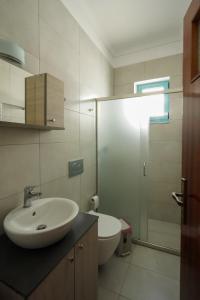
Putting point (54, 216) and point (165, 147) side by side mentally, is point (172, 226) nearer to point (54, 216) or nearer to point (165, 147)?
point (165, 147)

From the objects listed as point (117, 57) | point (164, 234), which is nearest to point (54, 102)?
point (117, 57)

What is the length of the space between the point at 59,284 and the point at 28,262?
18cm

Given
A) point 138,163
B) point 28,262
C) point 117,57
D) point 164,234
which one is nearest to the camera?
point 28,262

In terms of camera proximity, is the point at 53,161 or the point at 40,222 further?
the point at 53,161

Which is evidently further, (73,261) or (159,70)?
(159,70)

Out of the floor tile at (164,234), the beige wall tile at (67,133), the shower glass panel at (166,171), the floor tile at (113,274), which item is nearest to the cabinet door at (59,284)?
the floor tile at (113,274)

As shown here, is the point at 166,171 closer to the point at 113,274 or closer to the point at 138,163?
the point at 138,163

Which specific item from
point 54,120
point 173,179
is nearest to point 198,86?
point 54,120

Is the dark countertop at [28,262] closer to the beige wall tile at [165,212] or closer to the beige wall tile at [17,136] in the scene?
the beige wall tile at [17,136]

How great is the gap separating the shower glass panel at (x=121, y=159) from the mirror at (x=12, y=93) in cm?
120

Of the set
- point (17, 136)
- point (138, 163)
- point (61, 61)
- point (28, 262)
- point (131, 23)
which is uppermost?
point (131, 23)

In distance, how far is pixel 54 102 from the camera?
120 centimetres

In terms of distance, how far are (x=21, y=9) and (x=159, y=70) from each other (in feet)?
6.54

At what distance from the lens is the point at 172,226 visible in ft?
8.01
